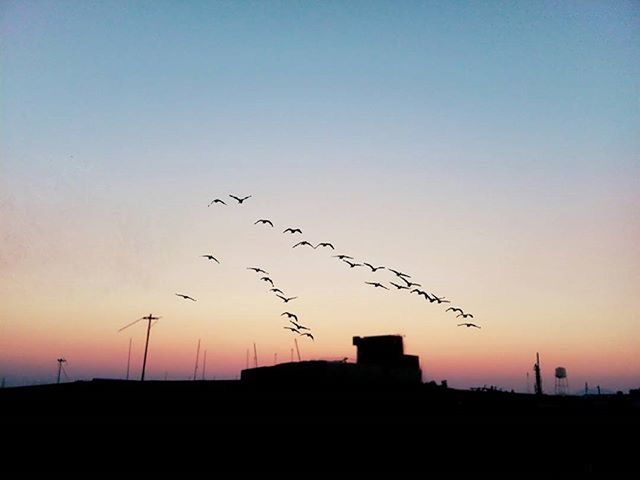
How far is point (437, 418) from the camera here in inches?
872

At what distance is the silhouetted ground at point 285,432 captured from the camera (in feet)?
58.9

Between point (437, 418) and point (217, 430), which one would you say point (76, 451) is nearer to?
point (217, 430)

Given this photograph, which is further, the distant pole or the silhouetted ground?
the distant pole

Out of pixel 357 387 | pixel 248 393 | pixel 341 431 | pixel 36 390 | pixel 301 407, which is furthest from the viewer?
pixel 357 387

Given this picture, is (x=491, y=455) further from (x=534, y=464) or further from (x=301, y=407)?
(x=301, y=407)

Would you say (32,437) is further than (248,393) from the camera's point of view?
No

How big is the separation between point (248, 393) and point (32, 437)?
28.0ft

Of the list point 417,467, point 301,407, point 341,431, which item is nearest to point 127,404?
point 301,407

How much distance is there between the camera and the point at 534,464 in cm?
2194

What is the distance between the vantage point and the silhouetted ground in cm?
1795

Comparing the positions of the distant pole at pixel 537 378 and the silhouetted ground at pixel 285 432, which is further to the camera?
the distant pole at pixel 537 378

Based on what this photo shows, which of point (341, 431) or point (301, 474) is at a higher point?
point (341, 431)

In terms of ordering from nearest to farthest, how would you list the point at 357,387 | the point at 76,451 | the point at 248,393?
the point at 76,451, the point at 248,393, the point at 357,387

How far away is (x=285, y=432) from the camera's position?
19.2 m
